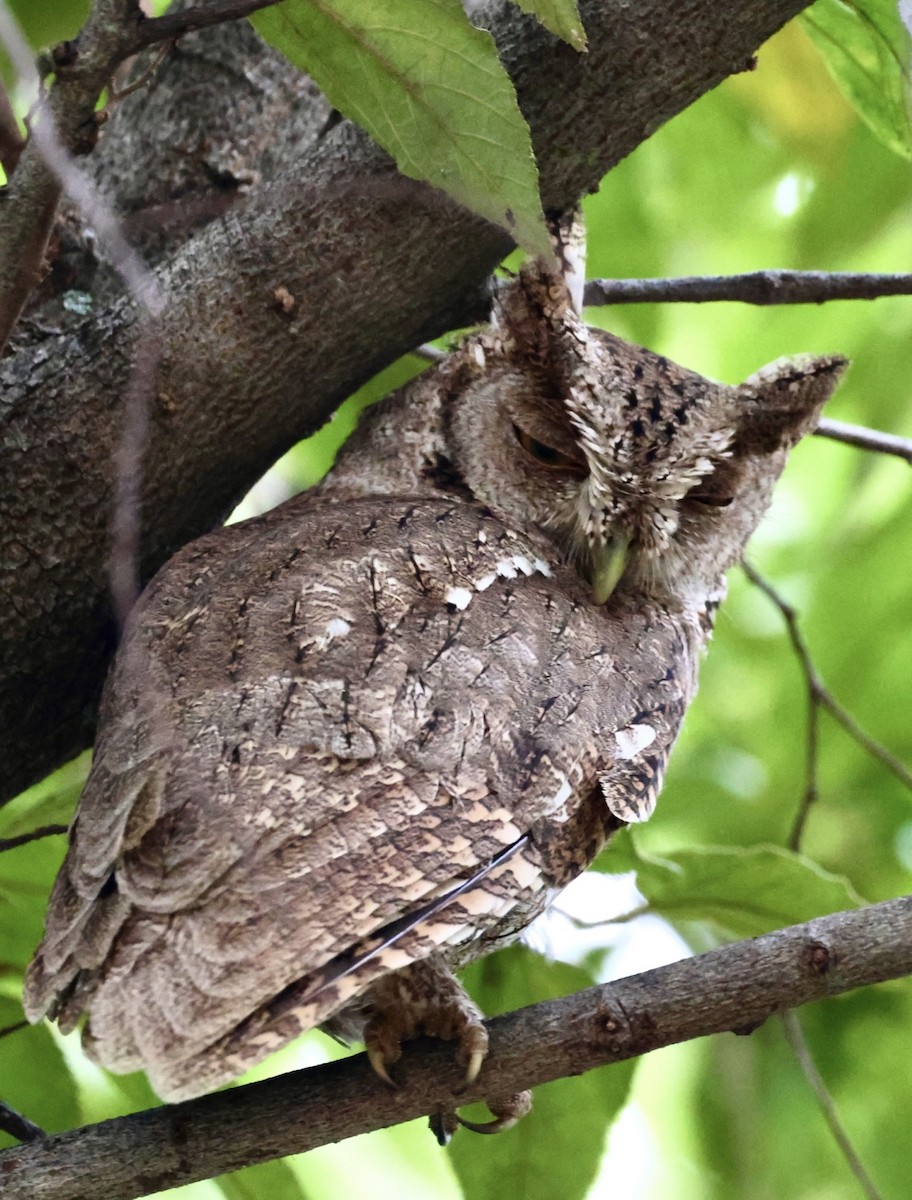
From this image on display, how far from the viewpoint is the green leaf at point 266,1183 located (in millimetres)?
1789

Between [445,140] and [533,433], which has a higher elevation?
[445,140]

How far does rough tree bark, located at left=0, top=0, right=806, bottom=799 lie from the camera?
177cm

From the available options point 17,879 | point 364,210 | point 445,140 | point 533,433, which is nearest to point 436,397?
point 533,433

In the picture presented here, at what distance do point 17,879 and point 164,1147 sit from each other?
1.94 ft

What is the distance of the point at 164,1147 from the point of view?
1383mm

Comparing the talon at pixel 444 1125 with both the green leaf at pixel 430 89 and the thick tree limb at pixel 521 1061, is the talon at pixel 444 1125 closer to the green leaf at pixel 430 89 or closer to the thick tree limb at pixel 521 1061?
the thick tree limb at pixel 521 1061

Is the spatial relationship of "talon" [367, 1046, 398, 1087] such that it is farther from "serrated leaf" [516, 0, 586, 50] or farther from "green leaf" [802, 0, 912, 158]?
"green leaf" [802, 0, 912, 158]

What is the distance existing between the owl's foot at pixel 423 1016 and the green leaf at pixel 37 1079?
0.48 metres

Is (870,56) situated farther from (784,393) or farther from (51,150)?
(51,150)

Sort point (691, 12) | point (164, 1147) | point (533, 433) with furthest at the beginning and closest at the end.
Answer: point (533, 433), point (691, 12), point (164, 1147)

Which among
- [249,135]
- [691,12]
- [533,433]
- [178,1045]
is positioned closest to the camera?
[178,1045]

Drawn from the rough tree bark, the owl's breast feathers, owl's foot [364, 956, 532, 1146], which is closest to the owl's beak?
the owl's breast feathers

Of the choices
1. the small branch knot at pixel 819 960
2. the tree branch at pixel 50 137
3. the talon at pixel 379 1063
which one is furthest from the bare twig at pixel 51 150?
the small branch knot at pixel 819 960

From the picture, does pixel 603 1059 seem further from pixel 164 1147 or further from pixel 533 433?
pixel 533 433
